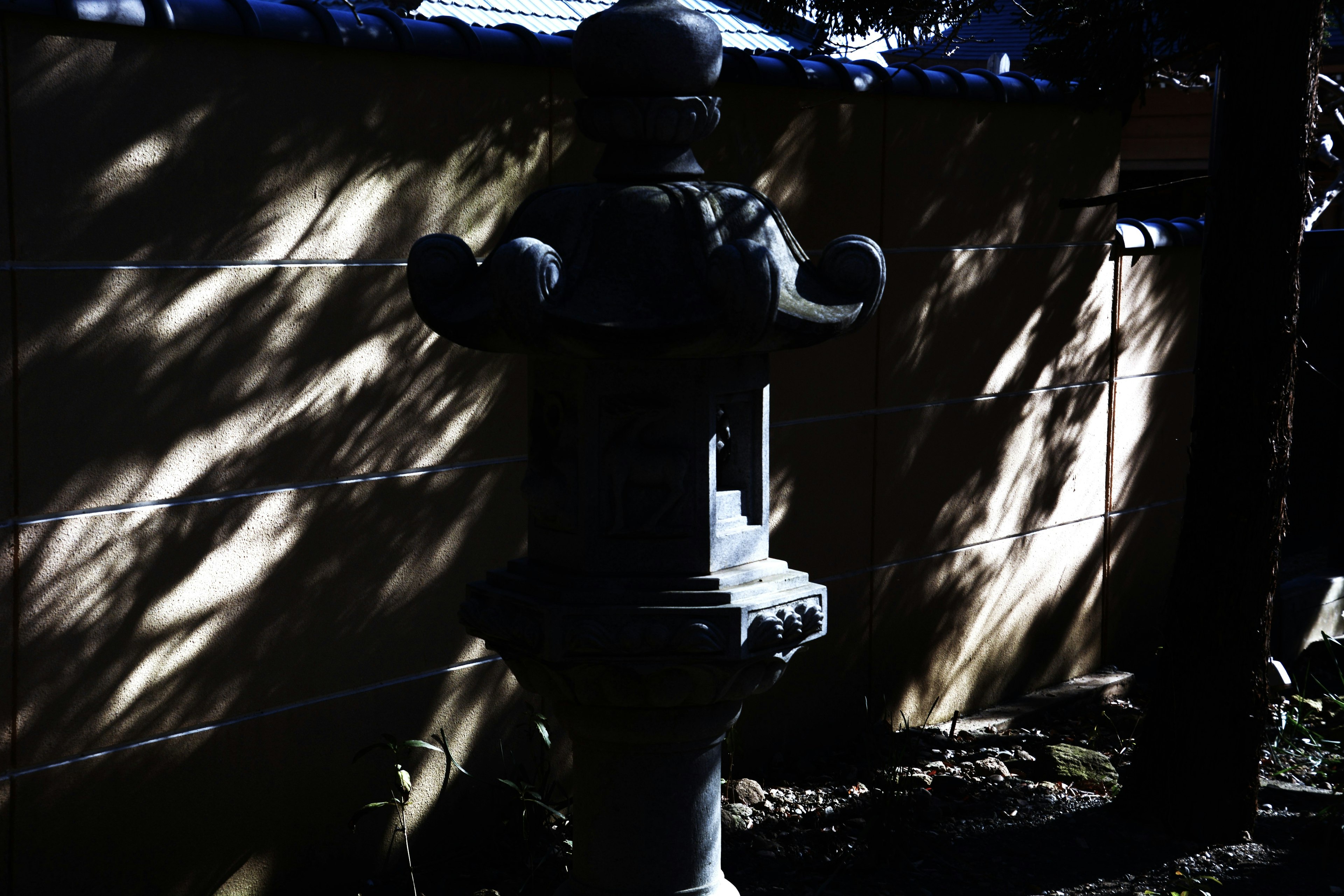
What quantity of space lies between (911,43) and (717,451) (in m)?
3.26

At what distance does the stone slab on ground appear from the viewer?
5.97m

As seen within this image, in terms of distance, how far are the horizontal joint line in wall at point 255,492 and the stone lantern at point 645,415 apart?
3.57 ft

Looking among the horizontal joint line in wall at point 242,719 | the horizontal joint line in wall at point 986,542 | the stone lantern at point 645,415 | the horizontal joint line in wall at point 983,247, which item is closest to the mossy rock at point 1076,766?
the horizontal joint line in wall at point 986,542

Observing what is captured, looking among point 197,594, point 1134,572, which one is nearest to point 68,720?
point 197,594

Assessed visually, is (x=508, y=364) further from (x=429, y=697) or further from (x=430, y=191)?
(x=429, y=697)

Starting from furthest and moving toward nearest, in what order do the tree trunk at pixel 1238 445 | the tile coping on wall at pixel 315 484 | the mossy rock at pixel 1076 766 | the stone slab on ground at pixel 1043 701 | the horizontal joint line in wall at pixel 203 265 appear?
1. the stone slab on ground at pixel 1043 701
2. the mossy rock at pixel 1076 766
3. the tree trunk at pixel 1238 445
4. the tile coping on wall at pixel 315 484
5. the horizontal joint line in wall at pixel 203 265

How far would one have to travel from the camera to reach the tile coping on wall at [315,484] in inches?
137

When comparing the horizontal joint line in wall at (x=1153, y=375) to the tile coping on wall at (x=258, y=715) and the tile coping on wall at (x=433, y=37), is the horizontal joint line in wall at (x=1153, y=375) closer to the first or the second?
the tile coping on wall at (x=433, y=37)

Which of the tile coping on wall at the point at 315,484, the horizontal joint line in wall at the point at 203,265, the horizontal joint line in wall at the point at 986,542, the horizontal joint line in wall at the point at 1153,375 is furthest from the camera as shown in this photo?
the horizontal joint line in wall at the point at 1153,375

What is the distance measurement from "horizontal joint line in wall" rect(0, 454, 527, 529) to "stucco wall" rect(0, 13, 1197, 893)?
0.01m

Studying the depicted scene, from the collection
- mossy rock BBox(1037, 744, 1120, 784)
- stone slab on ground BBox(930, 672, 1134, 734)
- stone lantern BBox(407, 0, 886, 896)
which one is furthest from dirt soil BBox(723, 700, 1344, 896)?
stone lantern BBox(407, 0, 886, 896)

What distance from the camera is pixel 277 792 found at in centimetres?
400

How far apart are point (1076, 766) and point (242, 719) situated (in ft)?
10.4

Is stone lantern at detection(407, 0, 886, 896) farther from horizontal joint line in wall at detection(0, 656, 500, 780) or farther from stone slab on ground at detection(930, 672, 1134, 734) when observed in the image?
stone slab on ground at detection(930, 672, 1134, 734)
